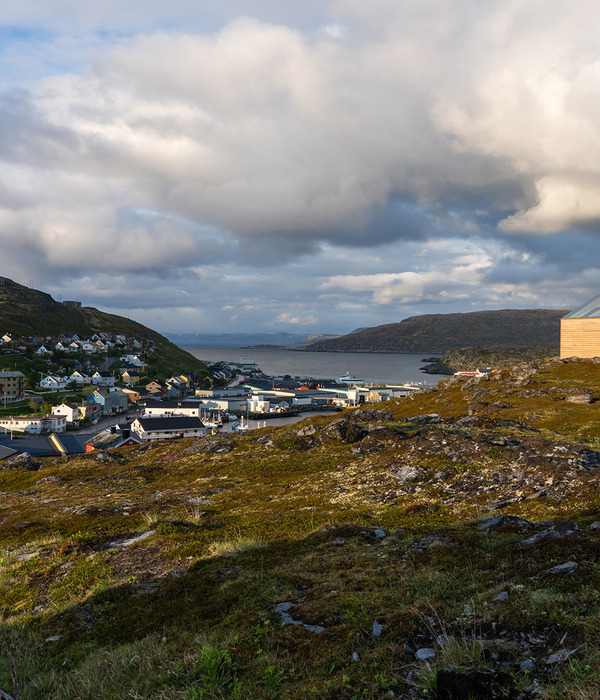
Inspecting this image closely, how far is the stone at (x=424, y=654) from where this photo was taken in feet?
21.6

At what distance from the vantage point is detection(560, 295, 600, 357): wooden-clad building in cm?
7700

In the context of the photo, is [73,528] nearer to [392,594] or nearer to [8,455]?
[392,594]

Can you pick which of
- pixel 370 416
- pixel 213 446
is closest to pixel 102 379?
pixel 213 446

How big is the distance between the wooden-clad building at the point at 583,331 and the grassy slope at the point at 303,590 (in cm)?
6381

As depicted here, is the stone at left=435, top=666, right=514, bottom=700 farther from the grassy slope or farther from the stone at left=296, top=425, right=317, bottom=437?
the stone at left=296, top=425, right=317, bottom=437

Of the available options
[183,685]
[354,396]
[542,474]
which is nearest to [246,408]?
[354,396]

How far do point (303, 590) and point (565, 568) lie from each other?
5754mm

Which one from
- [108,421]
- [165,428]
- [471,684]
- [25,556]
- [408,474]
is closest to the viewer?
[471,684]

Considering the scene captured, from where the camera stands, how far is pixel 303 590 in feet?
34.2

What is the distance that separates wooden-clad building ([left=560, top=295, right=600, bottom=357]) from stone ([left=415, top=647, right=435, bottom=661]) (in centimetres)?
8535

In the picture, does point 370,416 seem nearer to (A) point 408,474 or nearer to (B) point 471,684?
(A) point 408,474

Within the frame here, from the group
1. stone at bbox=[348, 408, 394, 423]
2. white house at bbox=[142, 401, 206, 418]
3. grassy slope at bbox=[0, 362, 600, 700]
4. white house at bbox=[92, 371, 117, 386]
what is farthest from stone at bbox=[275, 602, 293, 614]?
white house at bbox=[92, 371, 117, 386]

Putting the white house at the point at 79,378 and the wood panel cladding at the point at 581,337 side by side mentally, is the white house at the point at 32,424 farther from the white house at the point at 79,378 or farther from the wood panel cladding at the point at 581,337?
the wood panel cladding at the point at 581,337

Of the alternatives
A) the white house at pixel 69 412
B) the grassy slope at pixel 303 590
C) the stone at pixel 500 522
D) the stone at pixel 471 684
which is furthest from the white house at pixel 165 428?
the stone at pixel 471 684
